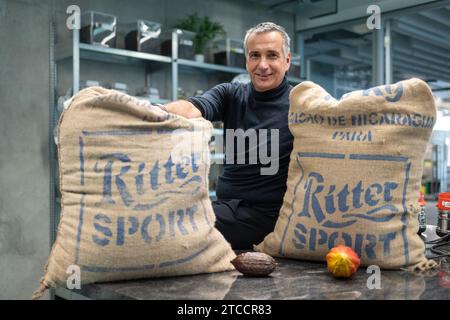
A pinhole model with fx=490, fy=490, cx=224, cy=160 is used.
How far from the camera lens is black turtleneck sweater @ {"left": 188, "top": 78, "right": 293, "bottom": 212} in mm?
1639

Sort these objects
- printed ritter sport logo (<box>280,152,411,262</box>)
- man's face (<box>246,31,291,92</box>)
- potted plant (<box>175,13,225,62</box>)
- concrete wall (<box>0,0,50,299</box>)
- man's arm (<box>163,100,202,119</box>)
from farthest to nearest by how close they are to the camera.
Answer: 1. potted plant (<box>175,13,225,62</box>)
2. concrete wall (<box>0,0,50,299</box>)
3. man's face (<box>246,31,291,92</box>)
4. man's arm (<box>163,100,202,119</box>)
5. printed ritter sport logo (<box>280,152,411,262</box>)

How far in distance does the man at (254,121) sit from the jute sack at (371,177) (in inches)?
11.4

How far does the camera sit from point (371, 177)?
129 cm

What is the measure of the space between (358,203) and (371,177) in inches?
3.0

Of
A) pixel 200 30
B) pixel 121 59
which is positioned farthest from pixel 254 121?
pixel 200 30

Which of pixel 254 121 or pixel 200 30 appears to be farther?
pixel 200 30

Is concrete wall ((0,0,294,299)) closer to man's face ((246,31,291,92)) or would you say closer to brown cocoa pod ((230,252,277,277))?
man's face ((246,31,291,92))

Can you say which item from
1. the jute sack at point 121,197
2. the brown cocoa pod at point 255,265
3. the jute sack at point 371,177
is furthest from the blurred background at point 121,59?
the jute sack at point 121,197

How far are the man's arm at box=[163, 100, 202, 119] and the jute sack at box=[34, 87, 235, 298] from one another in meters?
0.28

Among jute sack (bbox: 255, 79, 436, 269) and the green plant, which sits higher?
the green plant

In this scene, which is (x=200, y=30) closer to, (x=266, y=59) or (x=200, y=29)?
(x=200, y=29)

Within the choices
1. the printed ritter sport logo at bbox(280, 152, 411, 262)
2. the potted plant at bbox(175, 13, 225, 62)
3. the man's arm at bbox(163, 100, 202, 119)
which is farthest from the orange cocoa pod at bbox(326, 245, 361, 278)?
the potted plant at bbox(175, 13, 225, 62)

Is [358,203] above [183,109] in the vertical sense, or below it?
below

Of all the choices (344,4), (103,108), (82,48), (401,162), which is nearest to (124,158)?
(103,108)
